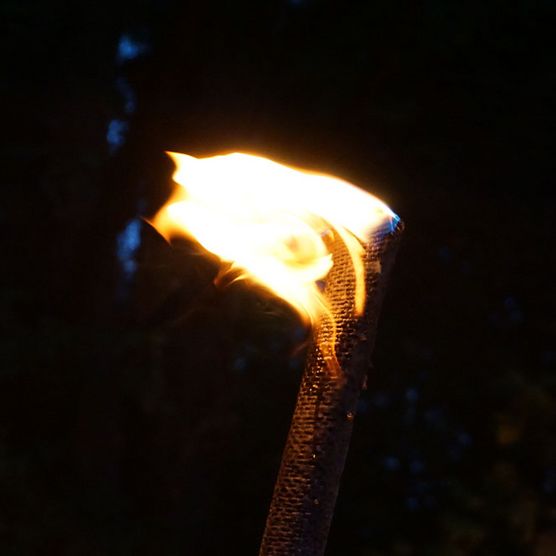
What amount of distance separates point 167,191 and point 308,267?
321 cm

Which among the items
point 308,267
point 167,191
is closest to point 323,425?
point 308,267

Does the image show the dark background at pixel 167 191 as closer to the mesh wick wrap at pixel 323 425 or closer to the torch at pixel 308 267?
the torch at pixel 308 267

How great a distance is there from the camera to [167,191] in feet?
14.0

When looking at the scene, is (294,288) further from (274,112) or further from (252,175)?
(274,112)

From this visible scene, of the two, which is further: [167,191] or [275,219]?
[167,191]

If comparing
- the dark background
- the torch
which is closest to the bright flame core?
the torch

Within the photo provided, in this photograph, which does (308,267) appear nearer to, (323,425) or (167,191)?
(323,425)

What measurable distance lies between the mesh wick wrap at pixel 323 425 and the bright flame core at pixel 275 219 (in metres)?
0.02

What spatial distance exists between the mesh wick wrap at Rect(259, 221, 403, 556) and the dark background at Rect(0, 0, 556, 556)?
10.8ft

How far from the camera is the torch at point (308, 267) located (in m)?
0.95

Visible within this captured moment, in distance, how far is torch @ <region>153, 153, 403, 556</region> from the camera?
3.12 feet

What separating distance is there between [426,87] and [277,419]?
2.11 m

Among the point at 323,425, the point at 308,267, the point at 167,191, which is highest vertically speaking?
the point at 167,191

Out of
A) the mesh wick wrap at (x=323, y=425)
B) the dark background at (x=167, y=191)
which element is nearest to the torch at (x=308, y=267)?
the mesh wick wrap at (x=323, y=425)
